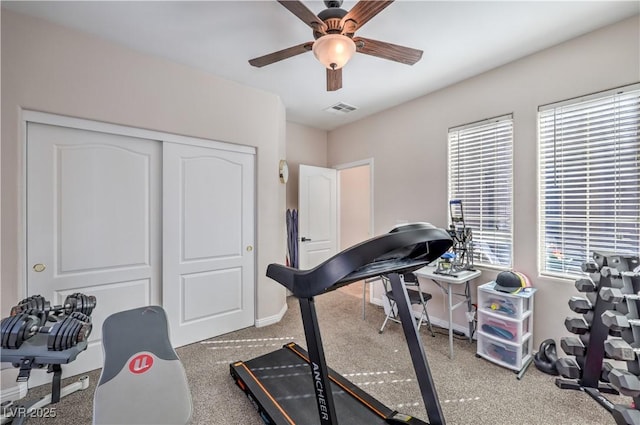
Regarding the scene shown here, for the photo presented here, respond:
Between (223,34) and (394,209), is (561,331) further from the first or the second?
(223,34)

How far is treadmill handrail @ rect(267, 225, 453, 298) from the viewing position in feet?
2.72

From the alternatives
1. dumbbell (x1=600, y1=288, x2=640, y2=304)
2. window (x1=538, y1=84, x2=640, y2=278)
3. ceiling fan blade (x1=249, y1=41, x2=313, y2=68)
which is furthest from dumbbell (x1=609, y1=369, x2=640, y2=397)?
ceiling fan blade (x1=249, y1=41, x2=313, y2=68)

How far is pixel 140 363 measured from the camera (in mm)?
1559

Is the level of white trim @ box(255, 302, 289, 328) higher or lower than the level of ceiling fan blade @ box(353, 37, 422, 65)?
lower

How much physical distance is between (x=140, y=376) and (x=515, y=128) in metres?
3.58

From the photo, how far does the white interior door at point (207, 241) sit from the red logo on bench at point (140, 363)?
1176mm

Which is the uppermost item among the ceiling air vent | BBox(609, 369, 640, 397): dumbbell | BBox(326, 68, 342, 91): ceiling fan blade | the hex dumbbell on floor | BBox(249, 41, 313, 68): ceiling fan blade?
the ceiling air vent

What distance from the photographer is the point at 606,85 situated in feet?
7.02

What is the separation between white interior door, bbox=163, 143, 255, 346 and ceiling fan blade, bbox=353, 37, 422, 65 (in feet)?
6.01

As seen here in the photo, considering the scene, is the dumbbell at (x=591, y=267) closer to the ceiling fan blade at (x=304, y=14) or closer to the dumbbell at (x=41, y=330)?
the ceiling fan blade at (x=304, y=14)

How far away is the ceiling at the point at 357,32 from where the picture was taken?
1939 mm

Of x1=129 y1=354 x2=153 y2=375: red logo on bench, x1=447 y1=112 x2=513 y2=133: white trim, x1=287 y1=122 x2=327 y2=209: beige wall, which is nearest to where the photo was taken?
x1=129 y1=354 x2=153 y2=375: red logo on bench

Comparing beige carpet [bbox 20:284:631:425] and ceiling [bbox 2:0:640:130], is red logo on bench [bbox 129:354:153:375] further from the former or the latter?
ceiling [bbox 2:0:640:130]

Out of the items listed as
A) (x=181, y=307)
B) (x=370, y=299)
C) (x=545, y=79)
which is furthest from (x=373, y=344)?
(x=545, y=79)
